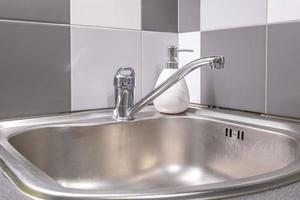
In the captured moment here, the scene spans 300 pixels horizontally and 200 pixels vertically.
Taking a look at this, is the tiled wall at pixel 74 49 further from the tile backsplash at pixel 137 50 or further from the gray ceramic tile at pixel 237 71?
the gray ceramic tile at pixel 237 71

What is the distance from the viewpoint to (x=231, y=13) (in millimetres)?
958

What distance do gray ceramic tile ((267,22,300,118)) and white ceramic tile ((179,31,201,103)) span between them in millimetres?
277

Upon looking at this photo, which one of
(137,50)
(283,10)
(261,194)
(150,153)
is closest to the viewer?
(261,194)

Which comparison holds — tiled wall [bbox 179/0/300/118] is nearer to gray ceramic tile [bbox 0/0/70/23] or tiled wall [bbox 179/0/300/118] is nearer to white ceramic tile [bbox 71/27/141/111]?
white ceramic tile [bbox 71/27/141/111]

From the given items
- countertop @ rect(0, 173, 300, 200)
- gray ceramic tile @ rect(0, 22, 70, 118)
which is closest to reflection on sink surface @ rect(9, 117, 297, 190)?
gray ceramic tile @ rect(0, 22, 70, 118)

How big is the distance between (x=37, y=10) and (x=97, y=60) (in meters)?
0.22

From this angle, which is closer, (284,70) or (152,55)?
(284,70)

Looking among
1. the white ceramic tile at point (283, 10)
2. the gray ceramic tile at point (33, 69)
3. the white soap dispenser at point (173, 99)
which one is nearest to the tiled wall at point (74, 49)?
the gray ceramic tile at point (33, 69)

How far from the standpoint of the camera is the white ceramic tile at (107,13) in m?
0.94

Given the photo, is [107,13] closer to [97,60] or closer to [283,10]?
[97,60]

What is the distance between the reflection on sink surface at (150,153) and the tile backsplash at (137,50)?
0.13 metres

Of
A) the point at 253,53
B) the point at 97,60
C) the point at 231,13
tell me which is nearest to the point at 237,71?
the point at 253,53

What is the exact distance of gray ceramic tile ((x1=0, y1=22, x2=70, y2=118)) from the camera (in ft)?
2.71

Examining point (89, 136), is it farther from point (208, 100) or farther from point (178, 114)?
point (208, 100)
